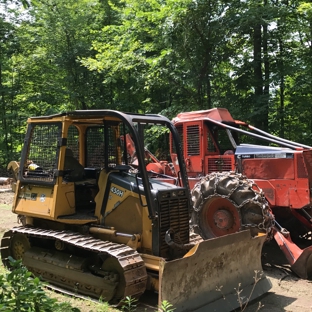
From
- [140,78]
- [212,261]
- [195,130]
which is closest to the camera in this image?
[212,261]

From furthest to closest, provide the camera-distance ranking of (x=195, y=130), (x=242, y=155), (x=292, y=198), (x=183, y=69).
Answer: (x=183, y=69), (x=195, y=130), (x=242, y=155), (x=292, y=198)

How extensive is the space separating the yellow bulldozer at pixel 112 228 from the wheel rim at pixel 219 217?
1025 mm

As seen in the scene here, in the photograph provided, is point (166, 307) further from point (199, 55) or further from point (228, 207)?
point (199, 55)

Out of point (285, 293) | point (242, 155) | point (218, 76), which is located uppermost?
point (218, 76)

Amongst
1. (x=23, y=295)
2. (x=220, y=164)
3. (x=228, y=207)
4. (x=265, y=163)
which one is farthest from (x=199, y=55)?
(x=23, y=295)

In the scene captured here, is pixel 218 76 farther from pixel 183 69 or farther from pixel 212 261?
pixel 212 261

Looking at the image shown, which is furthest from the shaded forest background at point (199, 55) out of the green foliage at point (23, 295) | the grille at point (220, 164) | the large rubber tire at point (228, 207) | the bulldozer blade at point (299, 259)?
the green foliage at point (23, 295)

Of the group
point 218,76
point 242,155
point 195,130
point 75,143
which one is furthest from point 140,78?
point 75,143

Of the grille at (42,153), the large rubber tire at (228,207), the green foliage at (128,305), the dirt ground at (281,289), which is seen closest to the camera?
the green foliage at (128,305)

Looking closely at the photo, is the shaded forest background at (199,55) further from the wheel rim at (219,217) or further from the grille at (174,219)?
the grille at (174,219)

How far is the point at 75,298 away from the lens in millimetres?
4898

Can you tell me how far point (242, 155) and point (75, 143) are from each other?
3.35 m

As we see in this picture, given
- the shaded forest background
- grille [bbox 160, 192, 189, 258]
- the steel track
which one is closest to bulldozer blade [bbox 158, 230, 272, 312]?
the steel track

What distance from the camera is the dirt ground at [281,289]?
→ 4943mm
